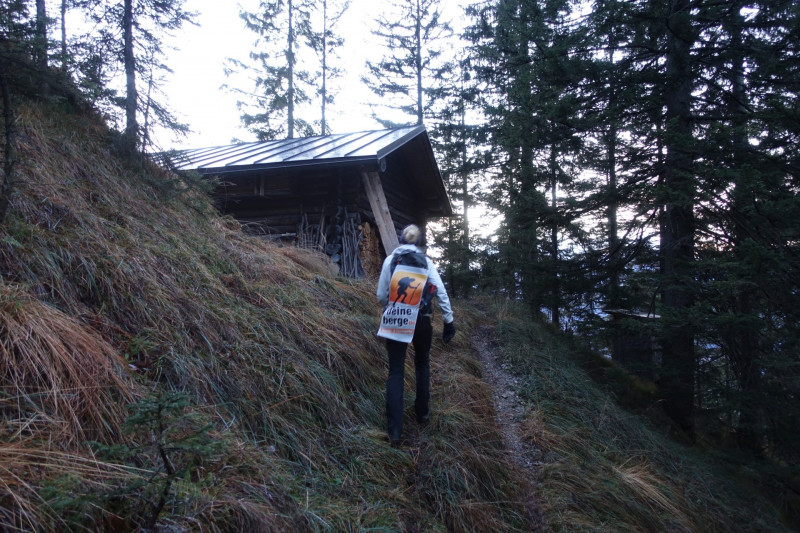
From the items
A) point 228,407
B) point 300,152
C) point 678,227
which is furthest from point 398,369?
point 300,152

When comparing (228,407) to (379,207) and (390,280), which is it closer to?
(390,280)

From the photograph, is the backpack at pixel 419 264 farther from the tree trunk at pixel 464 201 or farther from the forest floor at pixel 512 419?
the tree trunk at pixel 464 201

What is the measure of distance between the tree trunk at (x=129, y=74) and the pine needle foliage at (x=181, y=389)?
0.44m

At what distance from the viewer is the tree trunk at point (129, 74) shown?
254 inches

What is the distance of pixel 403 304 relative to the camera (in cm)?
425

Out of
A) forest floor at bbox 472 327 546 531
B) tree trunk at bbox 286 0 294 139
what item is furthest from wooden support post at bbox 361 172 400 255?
tree trunk at bbox 286 0 294 139

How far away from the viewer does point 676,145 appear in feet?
23.3

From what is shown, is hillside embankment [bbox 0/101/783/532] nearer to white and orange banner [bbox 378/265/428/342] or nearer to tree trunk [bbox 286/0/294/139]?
white and orange banner [bbox 378/265/428/342]

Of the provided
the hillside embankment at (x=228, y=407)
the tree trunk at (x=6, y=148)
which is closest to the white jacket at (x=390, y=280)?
the hillside embankment at (x=228, y=407)

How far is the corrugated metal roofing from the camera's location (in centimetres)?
862

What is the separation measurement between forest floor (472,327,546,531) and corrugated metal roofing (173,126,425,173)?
4.14 meters

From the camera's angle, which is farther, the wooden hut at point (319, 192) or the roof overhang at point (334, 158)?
the wooden hut at point (319, 192)

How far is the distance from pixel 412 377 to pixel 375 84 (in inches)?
738

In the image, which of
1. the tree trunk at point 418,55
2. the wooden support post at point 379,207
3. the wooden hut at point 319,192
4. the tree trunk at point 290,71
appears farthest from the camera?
the tree trunk at point 290,71
